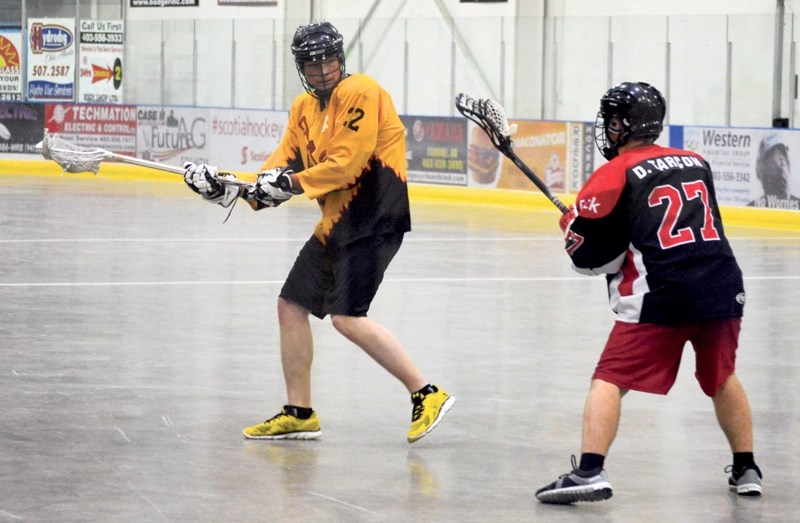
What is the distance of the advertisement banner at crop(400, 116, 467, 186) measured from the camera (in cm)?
2270

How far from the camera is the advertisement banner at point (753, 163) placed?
18.6 meters

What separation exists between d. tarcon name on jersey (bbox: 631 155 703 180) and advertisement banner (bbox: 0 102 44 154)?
2267 centimetres

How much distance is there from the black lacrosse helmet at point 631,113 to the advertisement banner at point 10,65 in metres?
23.6

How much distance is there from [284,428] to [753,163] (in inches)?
523

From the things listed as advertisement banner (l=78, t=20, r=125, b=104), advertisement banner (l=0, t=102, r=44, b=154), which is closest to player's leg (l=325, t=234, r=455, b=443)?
advertisement banner (l=0, t=102, r=44, b=154)

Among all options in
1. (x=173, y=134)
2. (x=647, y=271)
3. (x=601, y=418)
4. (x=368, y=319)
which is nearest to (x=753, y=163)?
(x=173, y=134)

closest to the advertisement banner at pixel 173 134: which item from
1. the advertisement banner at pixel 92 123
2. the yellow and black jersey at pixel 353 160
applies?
the advertisement banner at pixel 92 123

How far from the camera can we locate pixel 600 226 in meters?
5.60

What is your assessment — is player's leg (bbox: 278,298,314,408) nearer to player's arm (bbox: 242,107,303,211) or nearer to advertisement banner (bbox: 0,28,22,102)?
player's arm (bbox: 242,107,303,211)

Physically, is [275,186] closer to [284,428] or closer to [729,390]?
[284,428]

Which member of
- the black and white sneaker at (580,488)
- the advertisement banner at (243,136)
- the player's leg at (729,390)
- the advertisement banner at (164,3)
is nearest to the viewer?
the black and white sneaker at (580,488)

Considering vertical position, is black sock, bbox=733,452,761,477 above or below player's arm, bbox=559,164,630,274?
below

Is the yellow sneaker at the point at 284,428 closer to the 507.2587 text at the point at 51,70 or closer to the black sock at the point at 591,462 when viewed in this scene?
the black sock at the point at 591,462

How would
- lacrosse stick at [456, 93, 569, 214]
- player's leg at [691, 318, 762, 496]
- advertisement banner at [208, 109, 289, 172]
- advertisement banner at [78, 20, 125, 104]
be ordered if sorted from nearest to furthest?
player's leg at [691, 318, 762, 496]
lacrosse stick at [456, 93, 569, 214]
advertisement banner at [208, 109, 289, 172]
advertisement banner at [78, 20, 125, 104]
